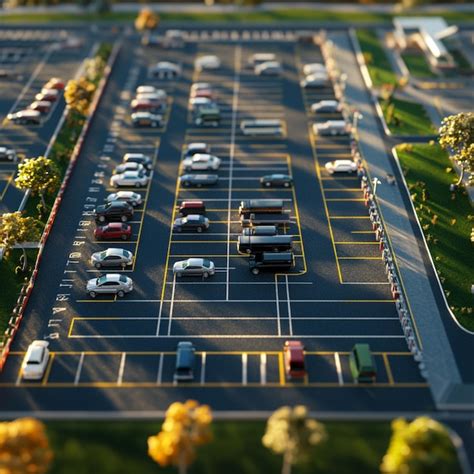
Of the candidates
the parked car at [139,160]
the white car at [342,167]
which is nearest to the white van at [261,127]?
the white car at [342,167]

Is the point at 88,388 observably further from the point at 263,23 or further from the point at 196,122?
the point at 263,23

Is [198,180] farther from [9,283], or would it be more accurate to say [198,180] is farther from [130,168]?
[9,283]

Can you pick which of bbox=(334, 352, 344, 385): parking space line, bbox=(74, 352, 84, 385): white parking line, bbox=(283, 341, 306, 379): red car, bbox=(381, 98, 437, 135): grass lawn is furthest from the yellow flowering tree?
bbox=(381, 98, 437, 135): grass lawn

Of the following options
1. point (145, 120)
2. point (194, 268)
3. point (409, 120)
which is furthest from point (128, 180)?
point (409, 120)

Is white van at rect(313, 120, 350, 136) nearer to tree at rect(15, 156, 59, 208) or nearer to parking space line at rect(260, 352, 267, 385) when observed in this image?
tree at rect(15, 156, 59, 208)

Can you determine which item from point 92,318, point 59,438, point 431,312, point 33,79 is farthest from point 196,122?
point 59,438
